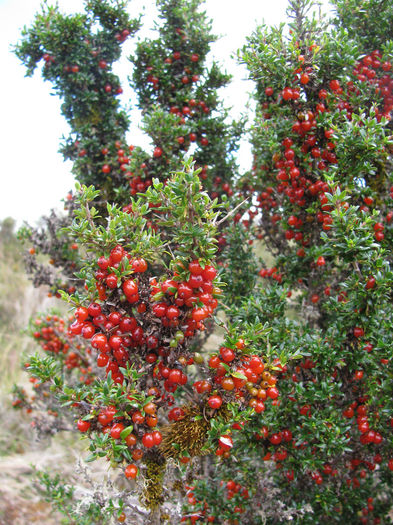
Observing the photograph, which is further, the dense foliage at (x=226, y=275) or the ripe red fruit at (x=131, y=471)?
the dense foliage at (x=226, y=275)

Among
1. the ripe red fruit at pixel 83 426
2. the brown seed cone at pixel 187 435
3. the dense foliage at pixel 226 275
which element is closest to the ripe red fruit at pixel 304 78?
the dense foliage at pixel 226 275

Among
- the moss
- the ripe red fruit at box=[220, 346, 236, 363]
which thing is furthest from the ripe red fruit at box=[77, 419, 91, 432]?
the ripe red fruit at box=[220, 346, 236, 363]

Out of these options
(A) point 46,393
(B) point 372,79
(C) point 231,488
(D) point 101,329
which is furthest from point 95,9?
(C) point 231,488

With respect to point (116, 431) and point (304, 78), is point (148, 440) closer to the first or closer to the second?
point (116, 431)

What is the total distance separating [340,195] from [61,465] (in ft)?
23.1

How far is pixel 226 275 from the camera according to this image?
3.79 metres

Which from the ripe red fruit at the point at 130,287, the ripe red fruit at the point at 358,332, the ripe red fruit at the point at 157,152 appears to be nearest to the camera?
the ripe red fruit at the point at 130,287

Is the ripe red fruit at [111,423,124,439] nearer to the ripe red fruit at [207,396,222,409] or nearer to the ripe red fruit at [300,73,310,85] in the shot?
the ripe red fruit at [207,396,222,409]

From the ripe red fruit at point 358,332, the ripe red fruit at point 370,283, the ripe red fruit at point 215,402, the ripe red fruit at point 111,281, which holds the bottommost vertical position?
the ripe red fruit at point 215,402

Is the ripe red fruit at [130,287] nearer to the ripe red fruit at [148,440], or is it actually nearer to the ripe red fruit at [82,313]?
the ripe red fruit at [82,313]

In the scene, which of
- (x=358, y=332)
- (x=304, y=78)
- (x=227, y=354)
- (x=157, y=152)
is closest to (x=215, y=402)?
(x=227, y=354)

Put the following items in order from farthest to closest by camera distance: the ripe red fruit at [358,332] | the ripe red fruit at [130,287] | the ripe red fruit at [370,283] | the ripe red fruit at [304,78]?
the ripe red fruit at [304,78] < the ripe red fruit at [358,332] < the ripe red fruit at [370,283] < the ripe red fruit at [130,287]

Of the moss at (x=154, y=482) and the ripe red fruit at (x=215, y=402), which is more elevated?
the ripe red fruit at (x=215, y=402)

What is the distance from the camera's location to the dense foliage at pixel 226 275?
2.07 m
